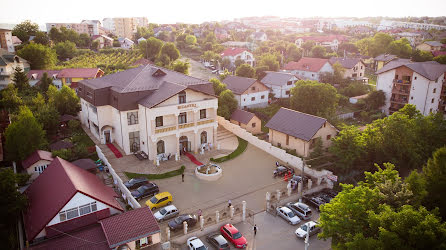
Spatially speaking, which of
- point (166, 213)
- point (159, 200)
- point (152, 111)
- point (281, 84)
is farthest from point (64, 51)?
point (166, 213)

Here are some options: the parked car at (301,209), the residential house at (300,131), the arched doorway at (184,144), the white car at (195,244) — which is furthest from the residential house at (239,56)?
the white car at (195,244)

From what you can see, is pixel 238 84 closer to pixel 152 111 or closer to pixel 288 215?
pixel 152 111

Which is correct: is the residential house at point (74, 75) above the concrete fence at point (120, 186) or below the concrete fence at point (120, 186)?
above

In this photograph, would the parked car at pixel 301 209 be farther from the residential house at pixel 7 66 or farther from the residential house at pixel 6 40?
the residential house at pixel 6 40

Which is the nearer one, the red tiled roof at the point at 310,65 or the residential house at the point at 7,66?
the residential house at the point at 7,66

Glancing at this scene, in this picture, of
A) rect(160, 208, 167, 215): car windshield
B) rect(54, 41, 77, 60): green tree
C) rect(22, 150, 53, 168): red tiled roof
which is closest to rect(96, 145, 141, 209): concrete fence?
rect(160, 208, 167, 215): car windshield
